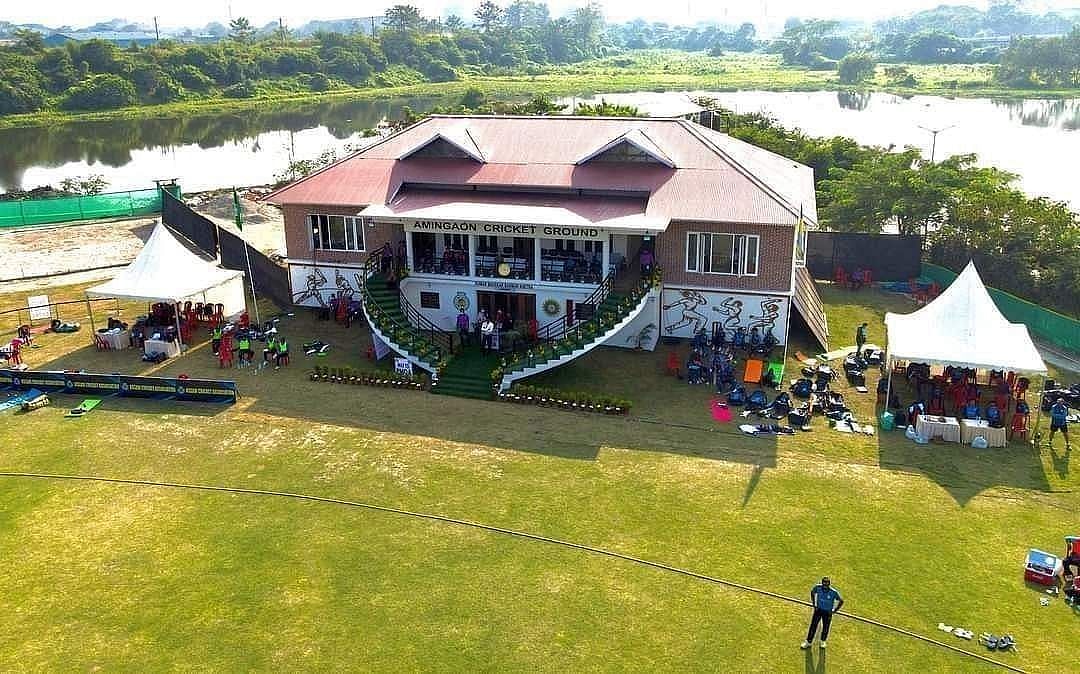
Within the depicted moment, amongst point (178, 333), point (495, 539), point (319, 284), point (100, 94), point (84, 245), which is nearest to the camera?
point (495, 539)

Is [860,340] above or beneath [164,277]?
beneath

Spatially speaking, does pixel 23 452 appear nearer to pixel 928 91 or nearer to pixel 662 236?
pixel 662 236

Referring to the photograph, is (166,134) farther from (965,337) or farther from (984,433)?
(984,433)

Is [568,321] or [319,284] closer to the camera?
[568,321]

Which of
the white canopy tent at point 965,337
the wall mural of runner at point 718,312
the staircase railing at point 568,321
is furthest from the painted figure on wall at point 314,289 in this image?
the white canopy tent at point 965,337

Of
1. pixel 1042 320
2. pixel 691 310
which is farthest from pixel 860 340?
pixel 1042 320

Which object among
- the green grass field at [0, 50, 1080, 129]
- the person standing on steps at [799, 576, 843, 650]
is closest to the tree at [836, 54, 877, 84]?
the green grass field at [0, 50, 1080, 129]

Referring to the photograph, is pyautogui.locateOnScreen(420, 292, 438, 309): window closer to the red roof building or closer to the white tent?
the red roof building
